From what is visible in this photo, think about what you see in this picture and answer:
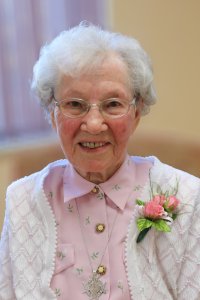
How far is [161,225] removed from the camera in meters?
1.31

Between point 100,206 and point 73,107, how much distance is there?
311mm

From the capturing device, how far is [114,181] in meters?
1.42

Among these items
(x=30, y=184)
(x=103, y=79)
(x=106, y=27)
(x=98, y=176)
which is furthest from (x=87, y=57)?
(x=106, y=27)

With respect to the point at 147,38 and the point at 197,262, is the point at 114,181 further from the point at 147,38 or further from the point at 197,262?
the point at 147,38

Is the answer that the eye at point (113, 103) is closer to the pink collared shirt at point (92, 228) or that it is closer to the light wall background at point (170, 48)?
the pink collared shirt at point (92, 228)

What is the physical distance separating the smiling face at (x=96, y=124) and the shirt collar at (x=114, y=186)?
0.05m

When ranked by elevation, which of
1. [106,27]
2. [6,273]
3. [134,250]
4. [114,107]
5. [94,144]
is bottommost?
[6,273]

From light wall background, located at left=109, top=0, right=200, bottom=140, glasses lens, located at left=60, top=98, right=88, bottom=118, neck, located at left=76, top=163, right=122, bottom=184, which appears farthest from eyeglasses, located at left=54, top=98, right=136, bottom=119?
light wall background, located at left=109, top=0, right=200, bottom=140

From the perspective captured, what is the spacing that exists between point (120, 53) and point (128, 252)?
56cm

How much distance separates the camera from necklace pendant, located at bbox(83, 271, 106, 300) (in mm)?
1317

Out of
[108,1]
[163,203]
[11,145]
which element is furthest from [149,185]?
[108,1]

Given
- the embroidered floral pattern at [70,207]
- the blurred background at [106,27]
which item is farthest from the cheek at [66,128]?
the blurred background at [106,27]

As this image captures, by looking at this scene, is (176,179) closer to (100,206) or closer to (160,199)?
(160,199)

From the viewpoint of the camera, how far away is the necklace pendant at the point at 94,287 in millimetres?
1317
